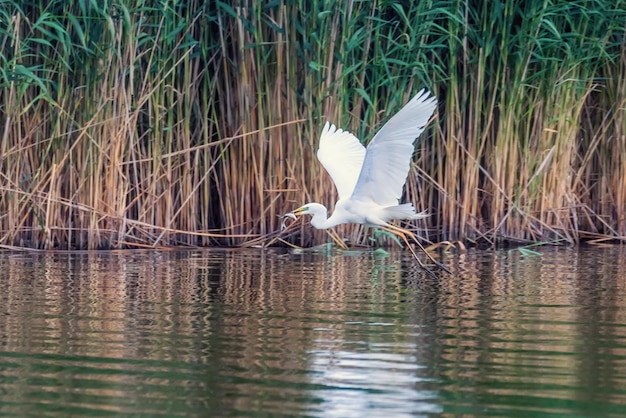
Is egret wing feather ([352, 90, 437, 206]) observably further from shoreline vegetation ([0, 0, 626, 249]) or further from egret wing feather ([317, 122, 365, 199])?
shoreline vegetation ([0, 0, 626, 249])

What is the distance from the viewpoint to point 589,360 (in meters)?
4.24

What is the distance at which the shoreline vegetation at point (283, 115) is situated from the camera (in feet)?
28.2

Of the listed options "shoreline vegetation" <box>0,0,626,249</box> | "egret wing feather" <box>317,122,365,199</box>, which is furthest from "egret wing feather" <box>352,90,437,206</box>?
"shoreline vegetation" <box>0,0,626,249</box>

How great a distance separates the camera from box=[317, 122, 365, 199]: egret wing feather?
813 cm

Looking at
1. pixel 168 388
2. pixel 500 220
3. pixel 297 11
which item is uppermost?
pixel 297 11

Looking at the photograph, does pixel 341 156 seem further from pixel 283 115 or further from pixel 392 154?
pixel 392 154

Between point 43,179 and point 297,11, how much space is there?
7.38ft

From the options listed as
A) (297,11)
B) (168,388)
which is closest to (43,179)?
(297,11)

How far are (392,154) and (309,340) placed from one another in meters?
2.48

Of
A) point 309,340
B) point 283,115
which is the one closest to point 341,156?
point 283,115

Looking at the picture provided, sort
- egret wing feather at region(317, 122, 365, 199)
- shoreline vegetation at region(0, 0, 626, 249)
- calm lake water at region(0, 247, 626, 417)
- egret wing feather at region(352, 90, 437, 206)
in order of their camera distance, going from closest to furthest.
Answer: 1. calm lake water at region(0, 247, 626, 417)
2. egret wing feather at region(352, 90, 437, 206)
3. egret wing feather at region(317, 122, 365, 199)
4. shoreline vegetation at region(0, 0, 626, 249)

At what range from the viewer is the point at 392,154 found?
6984mm

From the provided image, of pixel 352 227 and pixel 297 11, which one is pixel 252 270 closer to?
pixel 352 227

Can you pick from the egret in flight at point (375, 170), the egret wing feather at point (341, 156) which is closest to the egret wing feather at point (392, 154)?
the egret in flight at point (375, 170)
